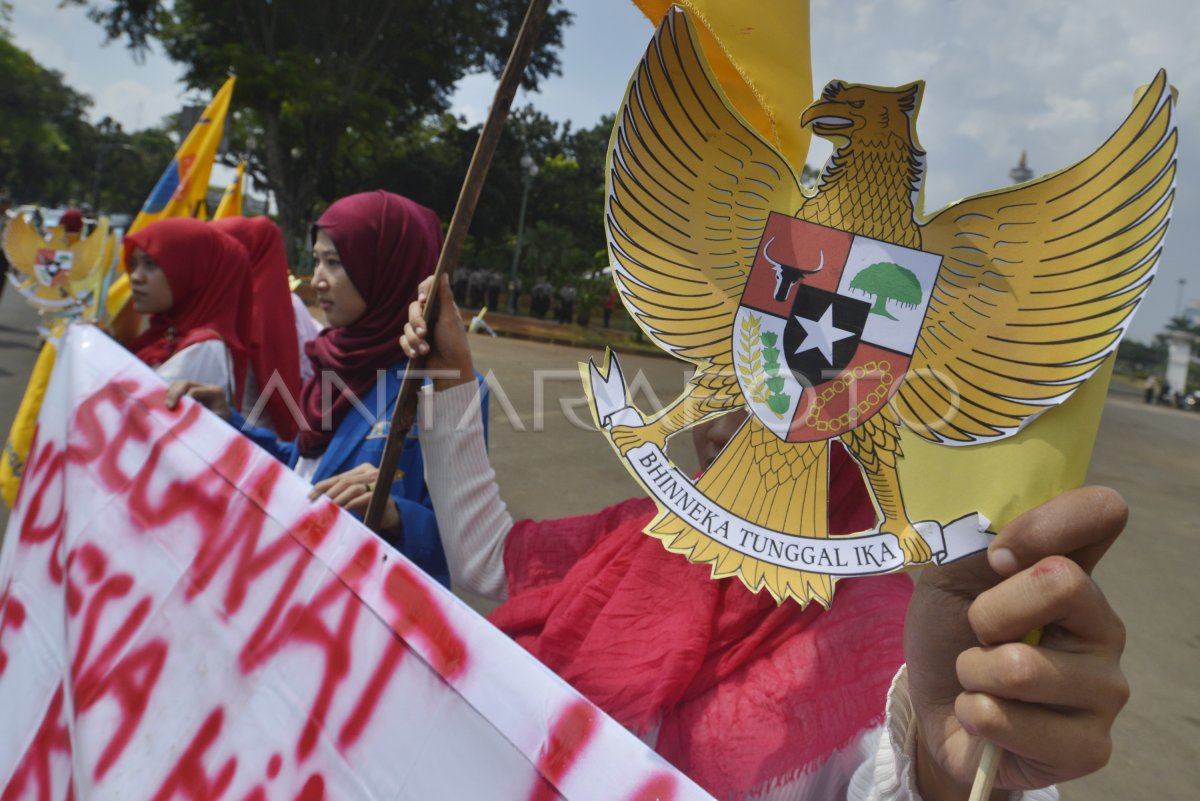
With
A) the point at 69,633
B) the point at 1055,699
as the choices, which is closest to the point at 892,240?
the point at 1055,699

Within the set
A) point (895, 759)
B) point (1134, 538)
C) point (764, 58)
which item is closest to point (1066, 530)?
point (895, 759)

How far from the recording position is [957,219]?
2.25 feet

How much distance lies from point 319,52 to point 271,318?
14.8 metres

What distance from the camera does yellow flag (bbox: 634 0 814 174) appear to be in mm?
896

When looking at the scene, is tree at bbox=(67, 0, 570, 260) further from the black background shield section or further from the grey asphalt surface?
the black background shield section

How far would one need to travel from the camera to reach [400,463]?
1561mm

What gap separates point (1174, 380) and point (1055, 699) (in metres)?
33.2

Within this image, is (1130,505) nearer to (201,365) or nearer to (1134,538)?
(1134,538)

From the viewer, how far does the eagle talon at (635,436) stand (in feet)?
2.62

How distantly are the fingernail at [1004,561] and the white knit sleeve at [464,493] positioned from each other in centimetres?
79

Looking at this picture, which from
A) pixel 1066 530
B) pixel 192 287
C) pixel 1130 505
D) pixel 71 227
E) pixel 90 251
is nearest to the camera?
pixel 1066 530

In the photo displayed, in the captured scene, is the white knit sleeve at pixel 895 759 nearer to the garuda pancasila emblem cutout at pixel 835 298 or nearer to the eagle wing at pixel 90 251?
the garuda pancasila emblem cutout at pixel 835 298

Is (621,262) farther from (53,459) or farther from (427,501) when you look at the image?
(53,459)

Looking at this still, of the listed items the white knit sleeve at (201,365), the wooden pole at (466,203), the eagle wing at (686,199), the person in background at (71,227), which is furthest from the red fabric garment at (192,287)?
the eagle wing at (686,199)
